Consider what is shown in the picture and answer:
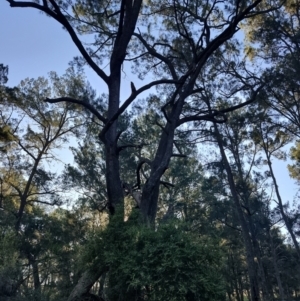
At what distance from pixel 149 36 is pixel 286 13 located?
15.4ft

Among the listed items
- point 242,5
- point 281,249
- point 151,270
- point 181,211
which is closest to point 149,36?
point 242,5

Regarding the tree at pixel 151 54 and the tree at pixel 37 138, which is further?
the tree at pixel 37 138

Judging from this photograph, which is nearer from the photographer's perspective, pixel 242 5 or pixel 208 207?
pixel 242 5

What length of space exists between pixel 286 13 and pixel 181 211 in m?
10.6

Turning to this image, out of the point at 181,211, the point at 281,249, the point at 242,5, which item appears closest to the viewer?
the point at 242,5

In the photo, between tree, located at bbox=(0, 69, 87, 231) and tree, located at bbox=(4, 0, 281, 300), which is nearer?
tree, located at bbox=(4, 0, 281, 300)

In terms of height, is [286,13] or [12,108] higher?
[286,13]

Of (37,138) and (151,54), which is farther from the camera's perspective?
(37,138)

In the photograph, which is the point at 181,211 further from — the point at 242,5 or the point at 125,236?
the point at 125,236

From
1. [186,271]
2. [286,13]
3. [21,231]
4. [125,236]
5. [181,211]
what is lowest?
[186,271]

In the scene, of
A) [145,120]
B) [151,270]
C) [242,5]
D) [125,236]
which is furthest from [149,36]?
[151,270]

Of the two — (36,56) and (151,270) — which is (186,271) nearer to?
(151,270)

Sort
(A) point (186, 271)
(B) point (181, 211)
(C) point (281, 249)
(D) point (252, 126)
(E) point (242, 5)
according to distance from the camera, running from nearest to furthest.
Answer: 1. (A) point (186, 271)
2. (E) point (242, 5)
3. (D) point (252, 126)
4. (B) point (181, 211)
5. (C) point (281, 249)

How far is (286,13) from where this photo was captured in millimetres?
10680
